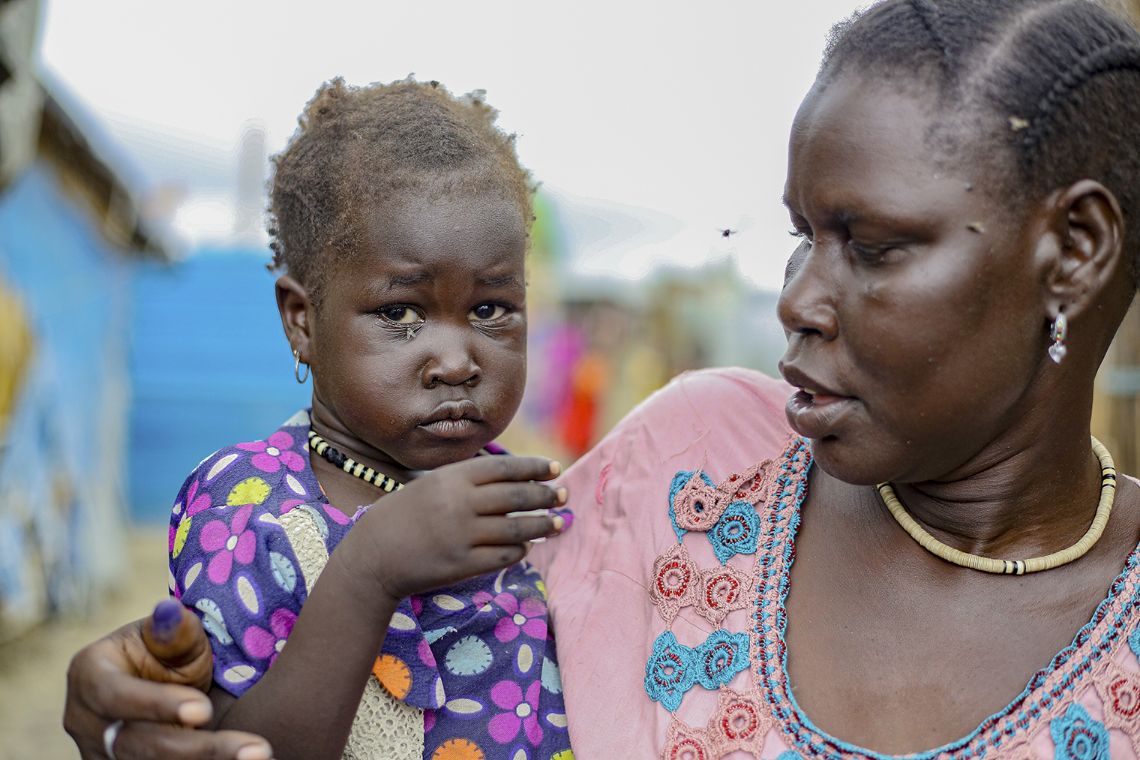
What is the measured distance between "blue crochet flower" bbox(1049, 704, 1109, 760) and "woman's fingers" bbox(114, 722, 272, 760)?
1.14 meters

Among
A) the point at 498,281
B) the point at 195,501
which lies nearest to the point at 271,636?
the point at 195,501

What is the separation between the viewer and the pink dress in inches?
67.1

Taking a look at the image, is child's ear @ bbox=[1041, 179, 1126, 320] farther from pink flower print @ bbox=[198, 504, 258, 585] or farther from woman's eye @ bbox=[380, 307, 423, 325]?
pink flower print @ bbox=[198, 504, 258, 585]

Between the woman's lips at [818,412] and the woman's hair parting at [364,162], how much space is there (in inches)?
28.8

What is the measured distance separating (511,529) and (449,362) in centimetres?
48

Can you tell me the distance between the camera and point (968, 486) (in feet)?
6.37

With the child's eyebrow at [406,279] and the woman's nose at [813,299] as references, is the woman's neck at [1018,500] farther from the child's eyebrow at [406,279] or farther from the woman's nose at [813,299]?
the child's eyebrow at [406,279]

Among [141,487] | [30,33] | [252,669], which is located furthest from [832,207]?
[141,487]

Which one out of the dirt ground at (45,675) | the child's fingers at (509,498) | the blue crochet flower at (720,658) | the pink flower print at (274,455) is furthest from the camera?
the dirt ground at (45,675)

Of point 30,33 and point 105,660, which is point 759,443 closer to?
point 105,660

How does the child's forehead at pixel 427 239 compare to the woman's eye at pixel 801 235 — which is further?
the child's forehead at pixel 427 239

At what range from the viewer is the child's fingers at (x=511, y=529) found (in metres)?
1.66

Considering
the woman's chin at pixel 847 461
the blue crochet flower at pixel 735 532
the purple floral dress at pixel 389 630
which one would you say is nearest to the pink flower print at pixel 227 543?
the purple floral dress at pixel 389 630

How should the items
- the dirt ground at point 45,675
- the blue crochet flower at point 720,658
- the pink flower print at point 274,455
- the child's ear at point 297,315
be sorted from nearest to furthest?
the blue crochet flower at point 720,658, the pink flower print at point 274,455, the child's ear at point 297,315, the dirt ground at point 45,675
